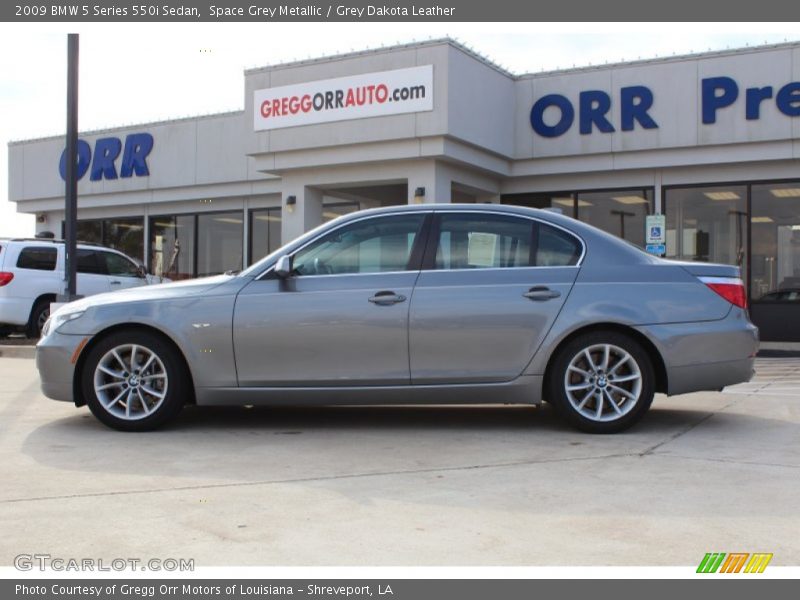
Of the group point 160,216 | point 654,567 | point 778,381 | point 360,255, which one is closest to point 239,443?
point 360,255

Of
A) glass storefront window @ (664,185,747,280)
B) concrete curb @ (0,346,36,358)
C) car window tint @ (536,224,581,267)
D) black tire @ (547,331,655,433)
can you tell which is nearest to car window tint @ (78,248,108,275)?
concrete curb @ (0,346,36,358)

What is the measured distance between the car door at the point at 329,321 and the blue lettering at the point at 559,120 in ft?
33.8

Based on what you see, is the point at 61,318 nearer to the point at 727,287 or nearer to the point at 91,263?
the point at 727,287

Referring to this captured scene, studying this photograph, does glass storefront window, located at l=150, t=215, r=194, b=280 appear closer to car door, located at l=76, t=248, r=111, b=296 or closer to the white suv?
car door, located at l=76, t=248, r=111, b=296

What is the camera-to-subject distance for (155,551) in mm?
3533

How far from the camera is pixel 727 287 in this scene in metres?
6.15

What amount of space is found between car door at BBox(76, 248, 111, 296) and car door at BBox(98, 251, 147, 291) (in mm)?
90

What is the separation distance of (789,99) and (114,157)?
1499 cm

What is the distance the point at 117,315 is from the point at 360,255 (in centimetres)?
177

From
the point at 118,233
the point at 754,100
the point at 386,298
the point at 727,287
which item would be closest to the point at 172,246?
the point at 118,233

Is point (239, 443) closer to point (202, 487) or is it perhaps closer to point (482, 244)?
point (202, 487)

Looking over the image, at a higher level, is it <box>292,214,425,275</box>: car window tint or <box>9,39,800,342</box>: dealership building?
<box>9,39,800,342</box>: dealership building

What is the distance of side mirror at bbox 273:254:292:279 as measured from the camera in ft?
20.0

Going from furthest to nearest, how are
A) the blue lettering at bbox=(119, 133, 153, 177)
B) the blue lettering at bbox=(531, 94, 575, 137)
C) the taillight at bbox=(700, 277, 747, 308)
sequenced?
the blue lettering at bbox=(119, 133, 153, 177), the blue lettering at bbox=(531, 94, 575, 137), the taillight at bbox=(700, 277, 747, 308)
